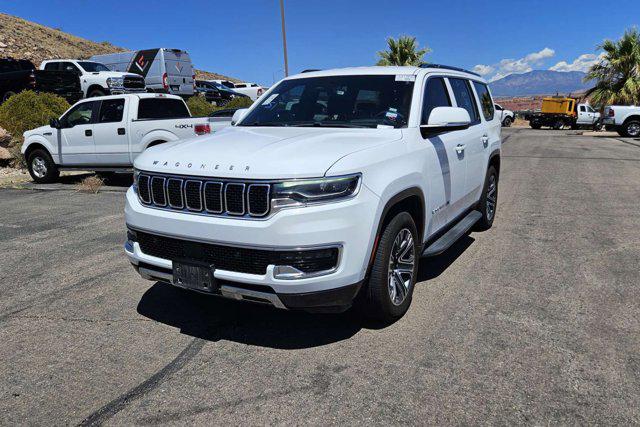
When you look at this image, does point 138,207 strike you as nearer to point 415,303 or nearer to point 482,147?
point 415,303

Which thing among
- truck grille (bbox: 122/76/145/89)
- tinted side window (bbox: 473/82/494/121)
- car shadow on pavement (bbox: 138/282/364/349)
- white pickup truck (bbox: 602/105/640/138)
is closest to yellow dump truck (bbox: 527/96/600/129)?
white pickup truck (bbox: 602/105/640/138)

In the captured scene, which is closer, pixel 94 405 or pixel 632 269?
pixel 94 405

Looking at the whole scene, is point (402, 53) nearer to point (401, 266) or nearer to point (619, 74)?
point (619, 74)

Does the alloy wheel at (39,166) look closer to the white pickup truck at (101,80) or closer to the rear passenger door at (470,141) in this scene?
the white pickup truck at (101,80)

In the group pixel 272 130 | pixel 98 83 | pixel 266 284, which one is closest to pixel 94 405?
pixel 266 284

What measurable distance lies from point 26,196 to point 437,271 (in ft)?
27.3

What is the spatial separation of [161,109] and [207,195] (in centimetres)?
829

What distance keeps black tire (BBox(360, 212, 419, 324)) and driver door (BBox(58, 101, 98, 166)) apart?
8.90 m

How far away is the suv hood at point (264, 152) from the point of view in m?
3.15

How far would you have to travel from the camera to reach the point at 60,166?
37.1 feet

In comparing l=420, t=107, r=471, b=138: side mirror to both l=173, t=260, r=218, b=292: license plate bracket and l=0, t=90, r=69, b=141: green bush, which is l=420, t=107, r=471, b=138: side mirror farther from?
l=0, t=90, r=69, b=141: green bush

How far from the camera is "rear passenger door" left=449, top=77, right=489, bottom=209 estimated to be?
17.3 ft

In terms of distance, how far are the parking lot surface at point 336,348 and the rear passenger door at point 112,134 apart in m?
4.92

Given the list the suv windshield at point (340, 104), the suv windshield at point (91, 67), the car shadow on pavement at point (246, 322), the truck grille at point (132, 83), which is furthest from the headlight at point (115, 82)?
the car shadow on pavement at point (246, 322)
